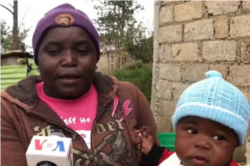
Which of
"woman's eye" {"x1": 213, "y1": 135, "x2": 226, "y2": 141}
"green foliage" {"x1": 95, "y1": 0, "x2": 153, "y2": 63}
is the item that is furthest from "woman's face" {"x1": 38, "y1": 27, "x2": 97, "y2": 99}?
"green foliage" {"x1": 95, "y1": 0, "x2": 153, "y2": 63}

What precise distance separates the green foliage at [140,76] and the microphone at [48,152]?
23.3 ft

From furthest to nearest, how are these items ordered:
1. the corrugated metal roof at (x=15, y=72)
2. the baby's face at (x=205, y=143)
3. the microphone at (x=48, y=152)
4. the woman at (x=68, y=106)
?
the corrugated metal roof at (x=15, y=72)
the woman at (x=68, y=106)
the baby's face at (x=205, y=143)
the microphone at (x=48, y=152)

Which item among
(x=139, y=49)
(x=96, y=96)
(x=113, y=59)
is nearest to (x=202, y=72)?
(x=96, y=96)

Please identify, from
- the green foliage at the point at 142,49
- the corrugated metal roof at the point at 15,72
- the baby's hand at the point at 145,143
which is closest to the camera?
the baby's hand at the point at 145,143

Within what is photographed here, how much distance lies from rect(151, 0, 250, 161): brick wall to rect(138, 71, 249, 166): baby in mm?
1943

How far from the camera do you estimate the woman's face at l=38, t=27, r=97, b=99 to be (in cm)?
153

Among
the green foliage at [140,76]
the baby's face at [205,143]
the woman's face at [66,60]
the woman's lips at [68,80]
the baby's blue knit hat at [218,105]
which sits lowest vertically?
the green foliage at [140,76]

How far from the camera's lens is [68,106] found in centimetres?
162

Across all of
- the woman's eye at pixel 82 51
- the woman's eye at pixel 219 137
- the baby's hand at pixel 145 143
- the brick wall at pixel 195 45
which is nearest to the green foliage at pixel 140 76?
the brick wall at pixel 195 45

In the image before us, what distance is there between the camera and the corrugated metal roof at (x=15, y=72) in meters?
3.95

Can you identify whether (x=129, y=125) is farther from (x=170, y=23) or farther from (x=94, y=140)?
(x=170, y=23)

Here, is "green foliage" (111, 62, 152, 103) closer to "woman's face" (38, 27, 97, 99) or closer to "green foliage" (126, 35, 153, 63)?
"green foliage" (126, 35, 153, 63)

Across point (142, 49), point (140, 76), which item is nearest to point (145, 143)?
point (140, 76)

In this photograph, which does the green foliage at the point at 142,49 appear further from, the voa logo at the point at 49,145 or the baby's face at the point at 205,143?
the voa logo at the point at 49,145
